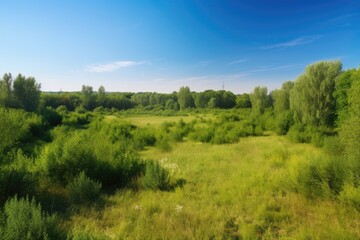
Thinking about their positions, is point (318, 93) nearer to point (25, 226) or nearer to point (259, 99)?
point (259, 99)

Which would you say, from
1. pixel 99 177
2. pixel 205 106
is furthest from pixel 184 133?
pixel 205 106

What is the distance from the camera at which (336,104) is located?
16.4m

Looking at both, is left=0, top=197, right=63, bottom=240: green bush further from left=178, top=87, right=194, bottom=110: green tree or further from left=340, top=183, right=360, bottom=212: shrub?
left=178, top=87, right=194, bottom=110: green tree

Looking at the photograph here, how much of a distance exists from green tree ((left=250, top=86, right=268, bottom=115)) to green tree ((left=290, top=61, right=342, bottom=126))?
52.0 ft

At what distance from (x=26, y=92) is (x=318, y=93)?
35.7 metres

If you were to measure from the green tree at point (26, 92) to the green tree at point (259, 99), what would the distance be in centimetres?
3356

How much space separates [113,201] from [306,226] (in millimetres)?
4427

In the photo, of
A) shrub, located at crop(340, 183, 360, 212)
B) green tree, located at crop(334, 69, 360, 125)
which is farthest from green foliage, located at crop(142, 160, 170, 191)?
green tree, located at crop(334, 69, 360, 125)

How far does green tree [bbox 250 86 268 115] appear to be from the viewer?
112ft

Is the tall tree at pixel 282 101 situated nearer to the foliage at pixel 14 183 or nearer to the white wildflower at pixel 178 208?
the white wildflower at pixel 178 208

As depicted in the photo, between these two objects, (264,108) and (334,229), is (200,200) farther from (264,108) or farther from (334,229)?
(264,108)

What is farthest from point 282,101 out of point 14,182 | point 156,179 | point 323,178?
point 14,182

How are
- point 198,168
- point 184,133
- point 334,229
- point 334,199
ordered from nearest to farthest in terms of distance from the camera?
1. point 334,229
2. point 334,199
3. point 198,168
4. point 184,133

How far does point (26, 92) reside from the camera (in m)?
30.0
